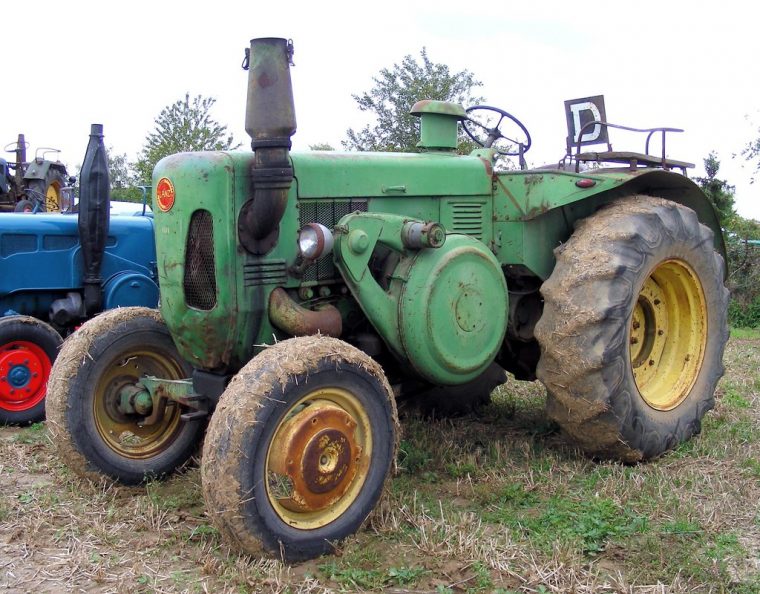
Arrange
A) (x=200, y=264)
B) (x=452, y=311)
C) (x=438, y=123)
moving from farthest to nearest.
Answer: (x=438, y=123) < (x=452, y=311) < (x=200, y=264)

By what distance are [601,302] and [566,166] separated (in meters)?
1.40

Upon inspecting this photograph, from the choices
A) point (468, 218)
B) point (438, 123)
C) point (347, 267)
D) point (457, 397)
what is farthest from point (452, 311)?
point (457, 397)

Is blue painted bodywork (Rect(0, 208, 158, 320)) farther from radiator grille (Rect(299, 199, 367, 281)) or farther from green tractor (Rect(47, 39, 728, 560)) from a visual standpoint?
radiator grille (Rect(299, 199, 367, 281))

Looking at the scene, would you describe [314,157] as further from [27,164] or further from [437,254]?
[27,164]

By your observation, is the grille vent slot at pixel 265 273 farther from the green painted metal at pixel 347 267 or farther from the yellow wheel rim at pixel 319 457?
the yellow wheel rim at pixel 319 457

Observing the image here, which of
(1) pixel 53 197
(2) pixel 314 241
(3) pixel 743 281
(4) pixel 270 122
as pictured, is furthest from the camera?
(1) pixel 53 197

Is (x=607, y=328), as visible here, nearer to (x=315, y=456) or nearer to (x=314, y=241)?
(x=314, y=241)

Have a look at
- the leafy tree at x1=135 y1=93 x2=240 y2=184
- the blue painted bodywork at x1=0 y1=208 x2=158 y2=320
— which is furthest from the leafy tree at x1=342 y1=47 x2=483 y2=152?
the blue painted bodywork at x1=0 y1=208 x2=158 y2=320

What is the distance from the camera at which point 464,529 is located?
11.9ft

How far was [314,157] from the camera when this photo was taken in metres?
4.21

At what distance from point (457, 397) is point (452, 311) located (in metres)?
1.62

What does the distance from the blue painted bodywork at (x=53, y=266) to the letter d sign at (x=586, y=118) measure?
3941 millimetres

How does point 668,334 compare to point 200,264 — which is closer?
point 200,264

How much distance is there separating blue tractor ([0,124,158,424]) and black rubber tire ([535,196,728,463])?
4.18m
